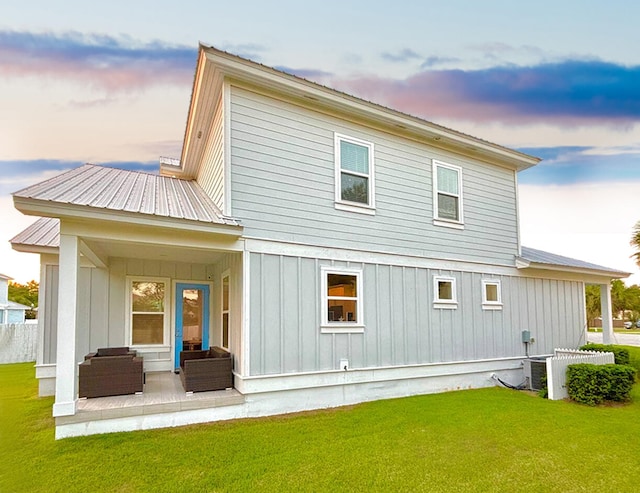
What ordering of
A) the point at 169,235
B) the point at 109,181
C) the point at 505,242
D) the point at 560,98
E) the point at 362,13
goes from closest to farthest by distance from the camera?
the point at 169,235 → the point at 109,181 → the point at 505,242 → the point at 362,13 → the point at 560,98

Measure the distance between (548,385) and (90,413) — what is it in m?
8.43

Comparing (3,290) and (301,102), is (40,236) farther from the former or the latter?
(3,290)

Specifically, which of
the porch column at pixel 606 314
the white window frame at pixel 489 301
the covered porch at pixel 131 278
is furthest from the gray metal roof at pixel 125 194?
the porch column at pixel 606 314

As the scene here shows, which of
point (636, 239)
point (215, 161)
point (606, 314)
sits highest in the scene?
point (215, 161)

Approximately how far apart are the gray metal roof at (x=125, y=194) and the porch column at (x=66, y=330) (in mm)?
647

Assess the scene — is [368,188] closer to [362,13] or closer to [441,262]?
[441,262]

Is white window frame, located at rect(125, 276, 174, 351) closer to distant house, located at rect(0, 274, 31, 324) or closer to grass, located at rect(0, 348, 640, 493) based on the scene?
grass, located at rect(0, 348, 640, 493)

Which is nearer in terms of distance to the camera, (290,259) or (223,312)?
(290,259)

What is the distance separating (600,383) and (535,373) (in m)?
1.51

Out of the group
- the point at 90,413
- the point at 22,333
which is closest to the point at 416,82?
the point at 90,413

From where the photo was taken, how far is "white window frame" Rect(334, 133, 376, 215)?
7.77 m

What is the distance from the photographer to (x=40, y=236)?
8266mm

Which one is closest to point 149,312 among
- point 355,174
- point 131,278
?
point 131,278

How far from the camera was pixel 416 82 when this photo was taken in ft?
42.9
